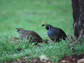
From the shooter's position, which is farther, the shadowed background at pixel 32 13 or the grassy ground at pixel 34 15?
the shadowed background at pixel 32 13

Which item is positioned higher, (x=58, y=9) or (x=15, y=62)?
(x=58, y=9)

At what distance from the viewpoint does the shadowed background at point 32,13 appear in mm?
A: 15397

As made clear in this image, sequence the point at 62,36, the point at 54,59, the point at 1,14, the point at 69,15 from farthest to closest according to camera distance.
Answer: the point at 1,14, the point at 69,15, the point at 62,36, the point at 54,59

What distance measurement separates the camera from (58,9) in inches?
736

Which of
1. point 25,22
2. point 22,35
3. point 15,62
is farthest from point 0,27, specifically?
point 15,62

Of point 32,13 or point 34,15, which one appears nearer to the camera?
point 34,15

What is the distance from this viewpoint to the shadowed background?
1540 cm

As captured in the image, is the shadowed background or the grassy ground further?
the shadowed background

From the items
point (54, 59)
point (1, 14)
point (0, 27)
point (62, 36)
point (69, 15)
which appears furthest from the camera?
point (1, 14)

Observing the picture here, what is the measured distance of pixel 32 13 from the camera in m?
18.0

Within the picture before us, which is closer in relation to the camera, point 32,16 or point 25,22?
point 25,22

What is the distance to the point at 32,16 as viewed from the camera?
17.2 metres

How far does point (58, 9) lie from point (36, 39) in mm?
10630

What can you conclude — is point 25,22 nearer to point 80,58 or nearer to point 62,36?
point 62,36
